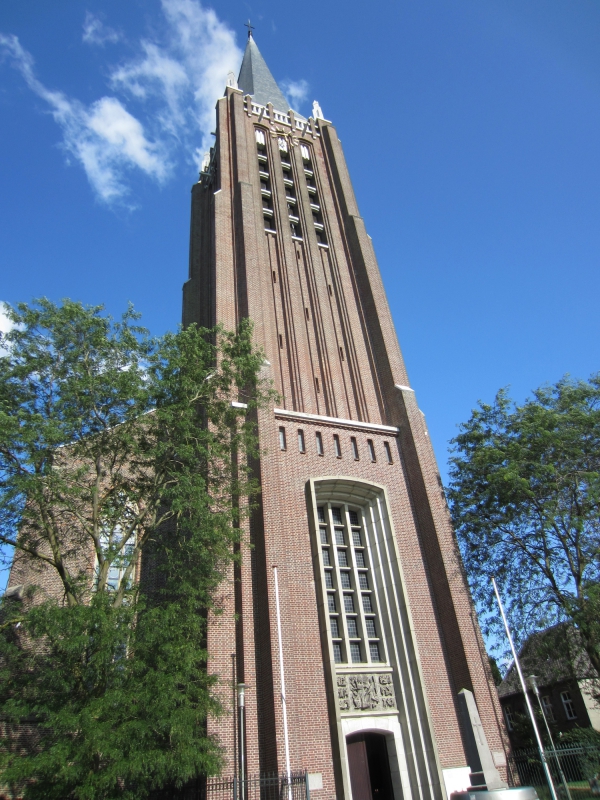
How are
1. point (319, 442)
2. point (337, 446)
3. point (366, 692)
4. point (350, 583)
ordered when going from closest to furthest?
point (366, 692) → point (350, 583) → point (319, 442) → point (337, 446)

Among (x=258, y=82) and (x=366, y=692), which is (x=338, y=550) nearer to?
(x=366, y=692)

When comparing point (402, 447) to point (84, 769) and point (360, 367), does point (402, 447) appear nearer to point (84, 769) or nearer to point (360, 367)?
point (360, 367)

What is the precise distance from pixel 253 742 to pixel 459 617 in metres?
7.85

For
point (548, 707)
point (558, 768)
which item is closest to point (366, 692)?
point (558, 768)

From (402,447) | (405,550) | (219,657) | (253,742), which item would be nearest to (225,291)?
(402,447)

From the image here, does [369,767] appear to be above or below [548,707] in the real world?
below

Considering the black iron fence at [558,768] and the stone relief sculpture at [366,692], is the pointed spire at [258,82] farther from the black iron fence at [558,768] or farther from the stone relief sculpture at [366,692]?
the black iron fence at [558,768]

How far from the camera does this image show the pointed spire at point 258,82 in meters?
42.4

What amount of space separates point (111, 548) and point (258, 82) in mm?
41448

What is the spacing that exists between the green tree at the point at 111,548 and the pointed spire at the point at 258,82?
3110 cm

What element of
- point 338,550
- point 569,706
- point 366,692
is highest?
point 338,550

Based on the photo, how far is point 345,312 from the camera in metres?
28.5

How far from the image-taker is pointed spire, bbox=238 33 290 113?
42369mm

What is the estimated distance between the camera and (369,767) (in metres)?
18.2
